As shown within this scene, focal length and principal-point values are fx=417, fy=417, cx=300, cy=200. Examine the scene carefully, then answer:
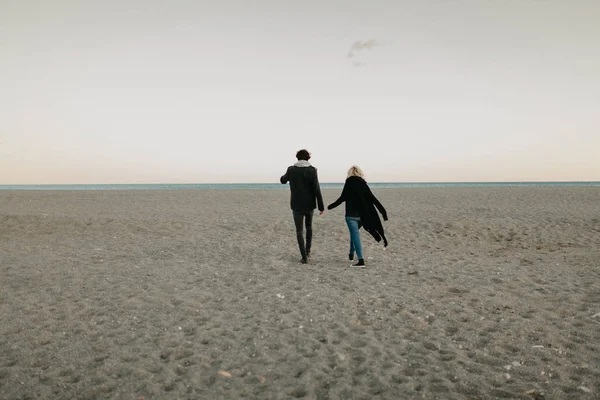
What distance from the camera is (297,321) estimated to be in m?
6.42

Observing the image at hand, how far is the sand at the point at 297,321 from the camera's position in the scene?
15.1ft

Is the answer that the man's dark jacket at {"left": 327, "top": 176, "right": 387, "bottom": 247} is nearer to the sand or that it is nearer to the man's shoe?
the man's shoe

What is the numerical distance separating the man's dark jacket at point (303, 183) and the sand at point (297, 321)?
1.59 meters

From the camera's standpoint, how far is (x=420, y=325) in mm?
6238

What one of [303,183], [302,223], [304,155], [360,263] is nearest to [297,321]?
[302,223]

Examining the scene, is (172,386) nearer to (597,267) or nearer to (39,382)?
(39,382)

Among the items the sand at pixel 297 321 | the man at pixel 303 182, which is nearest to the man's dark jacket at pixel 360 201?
the man at pixel 303 182

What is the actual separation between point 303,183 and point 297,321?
4186 mm

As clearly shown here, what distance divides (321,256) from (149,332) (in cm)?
626

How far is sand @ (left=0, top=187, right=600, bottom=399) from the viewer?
4.61 metres

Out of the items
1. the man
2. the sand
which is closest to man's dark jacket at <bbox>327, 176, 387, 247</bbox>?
the man

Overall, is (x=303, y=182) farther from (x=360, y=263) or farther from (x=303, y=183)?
(x=360, y=263)

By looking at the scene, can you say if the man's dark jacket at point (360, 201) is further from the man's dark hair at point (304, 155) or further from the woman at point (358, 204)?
the man's dark hair at point (304, 155)

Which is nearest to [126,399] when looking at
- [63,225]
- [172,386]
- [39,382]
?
[172,386]
